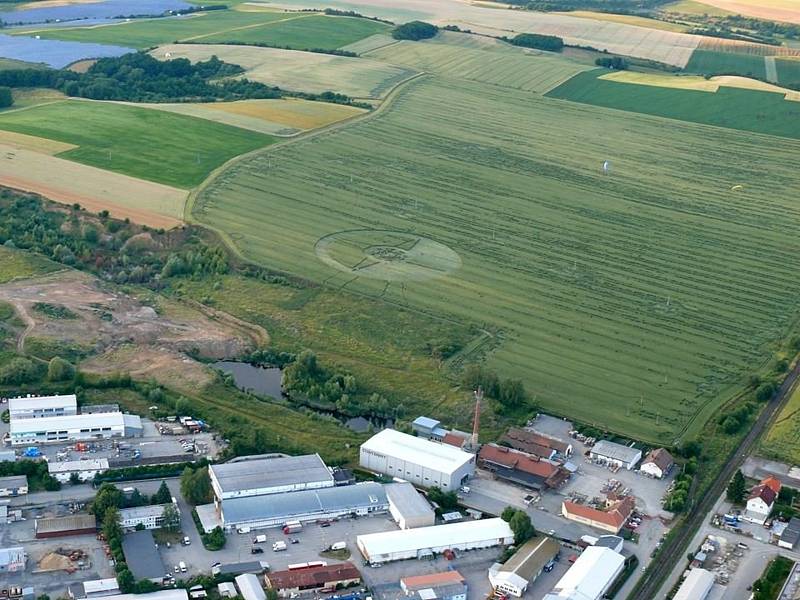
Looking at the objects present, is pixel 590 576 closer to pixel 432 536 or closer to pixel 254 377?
pixel 432 536

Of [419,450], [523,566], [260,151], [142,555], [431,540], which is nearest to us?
[142,555]

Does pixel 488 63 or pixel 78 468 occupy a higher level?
pixel 488 63

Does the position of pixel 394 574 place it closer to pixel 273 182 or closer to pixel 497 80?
pixel 273 182

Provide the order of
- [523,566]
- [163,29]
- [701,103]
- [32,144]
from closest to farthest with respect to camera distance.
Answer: [523,566] < [32,144] < [701,103] < [163,29]

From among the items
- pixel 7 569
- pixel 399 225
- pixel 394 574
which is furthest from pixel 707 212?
pixel 7 569

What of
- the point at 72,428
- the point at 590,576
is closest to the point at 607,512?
the point at 590,576

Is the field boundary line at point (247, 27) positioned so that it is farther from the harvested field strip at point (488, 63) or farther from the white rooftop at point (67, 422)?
the white rooftop at point (67, 422)

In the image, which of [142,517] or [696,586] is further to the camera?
[142,517]
